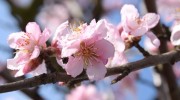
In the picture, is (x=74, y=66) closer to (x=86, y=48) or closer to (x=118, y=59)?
(x=86, y=48)

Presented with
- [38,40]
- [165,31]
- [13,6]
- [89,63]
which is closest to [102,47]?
[89,63]

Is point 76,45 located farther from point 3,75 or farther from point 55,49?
point 3,75

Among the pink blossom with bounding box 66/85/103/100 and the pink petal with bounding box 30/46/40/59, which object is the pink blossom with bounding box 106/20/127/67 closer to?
the pink petal with bounding box 30/46/40/59

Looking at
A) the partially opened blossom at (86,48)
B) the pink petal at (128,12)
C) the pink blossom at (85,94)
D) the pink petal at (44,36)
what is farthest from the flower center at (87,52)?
the pink blossom at (85,94)

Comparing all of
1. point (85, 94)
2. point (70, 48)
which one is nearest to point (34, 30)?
point (70, 48)

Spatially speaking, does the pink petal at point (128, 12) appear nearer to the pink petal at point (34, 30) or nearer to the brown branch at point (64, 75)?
the brown branch at point (64, 75)

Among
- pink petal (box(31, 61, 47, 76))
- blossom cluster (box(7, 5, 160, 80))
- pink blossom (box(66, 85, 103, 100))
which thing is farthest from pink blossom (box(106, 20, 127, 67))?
pink blossom (box(66, 85, 103, 100))
